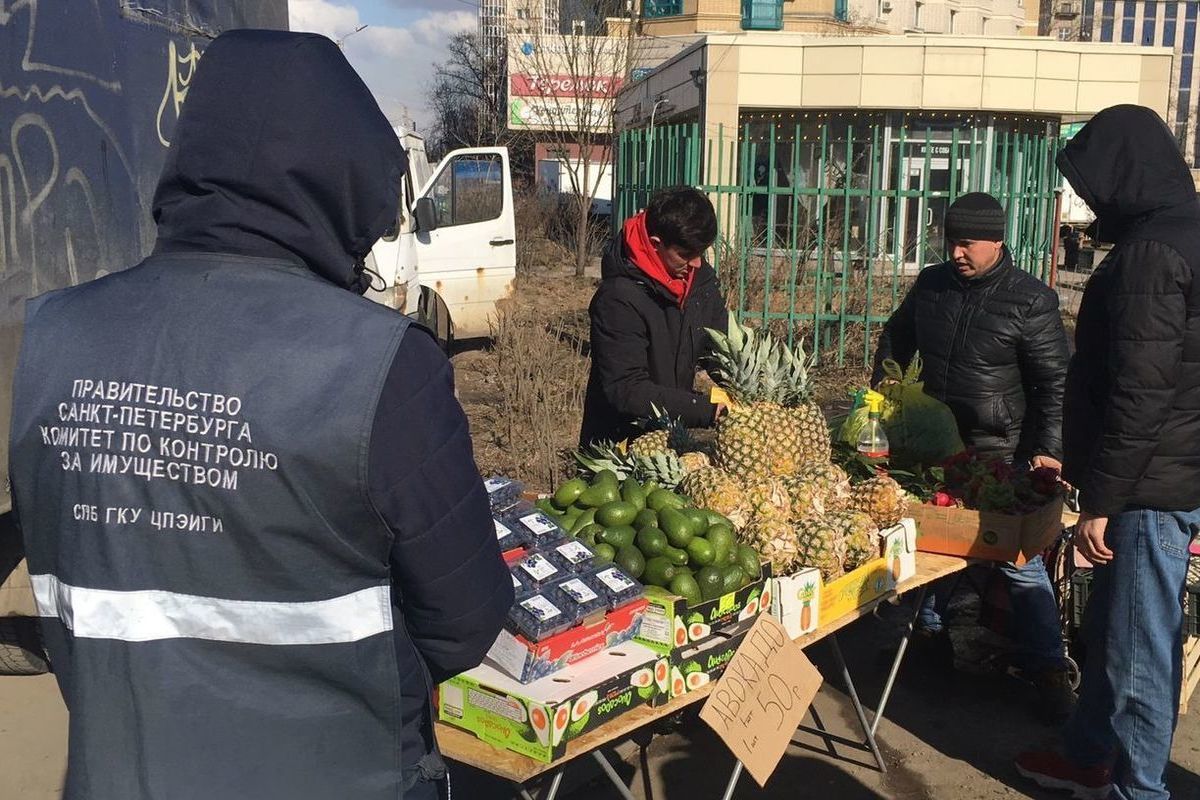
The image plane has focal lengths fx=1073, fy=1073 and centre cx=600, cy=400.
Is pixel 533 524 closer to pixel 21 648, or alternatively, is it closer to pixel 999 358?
pixel 999 358

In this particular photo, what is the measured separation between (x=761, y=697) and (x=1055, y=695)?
6.99 ft

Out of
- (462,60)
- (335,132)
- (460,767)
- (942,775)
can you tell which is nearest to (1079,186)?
(942,775)

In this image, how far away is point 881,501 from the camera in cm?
354

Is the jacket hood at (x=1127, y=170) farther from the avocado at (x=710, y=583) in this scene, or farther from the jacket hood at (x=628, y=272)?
the avocado at (x=710, y=583)

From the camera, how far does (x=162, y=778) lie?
1.53 metres

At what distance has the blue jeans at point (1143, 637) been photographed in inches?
127

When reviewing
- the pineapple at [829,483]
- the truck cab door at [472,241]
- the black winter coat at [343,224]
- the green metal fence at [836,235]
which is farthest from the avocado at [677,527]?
the truck cab door at [472,241]

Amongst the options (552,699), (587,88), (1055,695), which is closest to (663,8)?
(587,88)

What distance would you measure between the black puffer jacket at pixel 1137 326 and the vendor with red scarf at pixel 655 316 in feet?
4.00

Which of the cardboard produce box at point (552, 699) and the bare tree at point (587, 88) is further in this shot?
the bare tree at point (587, 88)

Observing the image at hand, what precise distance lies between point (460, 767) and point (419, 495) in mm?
2616

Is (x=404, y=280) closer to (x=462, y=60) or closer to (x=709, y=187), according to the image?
(x=709, y=187)

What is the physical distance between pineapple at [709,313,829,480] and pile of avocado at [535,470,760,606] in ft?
1.25

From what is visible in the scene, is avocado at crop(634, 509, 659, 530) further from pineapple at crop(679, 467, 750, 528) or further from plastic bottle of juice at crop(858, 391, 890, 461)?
Answer: plastic bottle of juice at crop(858, 391, 890, 461)
